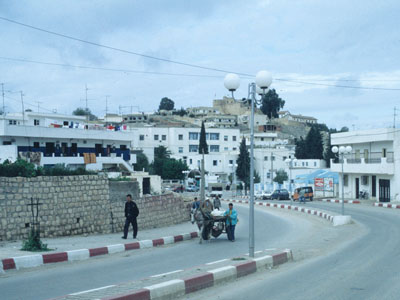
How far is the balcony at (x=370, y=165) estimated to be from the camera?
44.2m

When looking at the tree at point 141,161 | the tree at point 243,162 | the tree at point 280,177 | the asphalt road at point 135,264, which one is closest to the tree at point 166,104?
the tree at point 243,162

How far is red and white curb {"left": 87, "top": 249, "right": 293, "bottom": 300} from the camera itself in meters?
7.64

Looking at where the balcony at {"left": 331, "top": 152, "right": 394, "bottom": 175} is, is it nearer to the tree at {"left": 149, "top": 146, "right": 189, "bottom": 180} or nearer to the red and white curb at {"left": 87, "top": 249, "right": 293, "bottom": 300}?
the tree at {"left": 149, "top": 146, "right": 189, "bottom": 180}

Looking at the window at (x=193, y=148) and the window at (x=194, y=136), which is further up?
the window at (x=194, y=136)

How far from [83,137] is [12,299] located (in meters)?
34.6

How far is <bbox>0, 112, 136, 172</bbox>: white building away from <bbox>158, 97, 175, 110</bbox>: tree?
125689 mm

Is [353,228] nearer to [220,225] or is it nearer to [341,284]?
[220,225]

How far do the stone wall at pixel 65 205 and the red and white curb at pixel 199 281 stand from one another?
7.80 meters

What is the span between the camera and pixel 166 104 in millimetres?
173375

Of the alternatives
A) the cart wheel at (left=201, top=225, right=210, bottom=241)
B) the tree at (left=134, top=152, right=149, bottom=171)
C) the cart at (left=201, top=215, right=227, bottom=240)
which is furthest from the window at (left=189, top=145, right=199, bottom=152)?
the cart wheel at (left=201, top=225, right=210, bottom=241)

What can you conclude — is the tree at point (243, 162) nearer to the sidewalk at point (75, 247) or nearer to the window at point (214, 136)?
the window at point (214, 136)

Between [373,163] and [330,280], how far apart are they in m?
39.0

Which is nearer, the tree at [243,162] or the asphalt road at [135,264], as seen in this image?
the asphalt road at [135,264]

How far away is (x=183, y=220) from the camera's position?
87.9 ft
